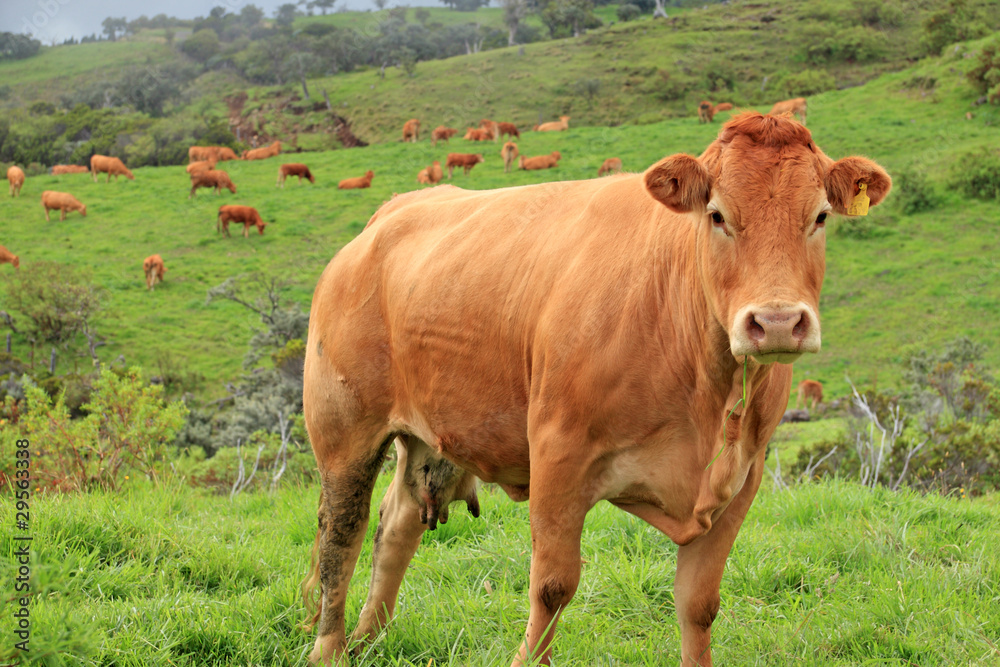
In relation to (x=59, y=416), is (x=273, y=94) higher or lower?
higher

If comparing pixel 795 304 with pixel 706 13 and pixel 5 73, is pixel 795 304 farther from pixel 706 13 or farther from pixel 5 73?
pixel 5 73

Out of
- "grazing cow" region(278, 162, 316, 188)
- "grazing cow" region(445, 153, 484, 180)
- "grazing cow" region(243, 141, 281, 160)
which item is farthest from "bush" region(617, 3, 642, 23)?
"grazing cow" region(278, 162, 316, 188)

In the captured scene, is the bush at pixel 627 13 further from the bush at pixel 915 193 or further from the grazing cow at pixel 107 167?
the bush at pixel 915 193

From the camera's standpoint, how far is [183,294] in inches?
950

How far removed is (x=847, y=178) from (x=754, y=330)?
2.53ft

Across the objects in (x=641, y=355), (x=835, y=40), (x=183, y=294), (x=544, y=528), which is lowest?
(x=183, y=294)

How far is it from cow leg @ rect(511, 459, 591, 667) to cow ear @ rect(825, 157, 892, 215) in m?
1.30

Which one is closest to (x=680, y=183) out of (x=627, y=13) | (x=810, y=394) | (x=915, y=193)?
(x=810, y=394)

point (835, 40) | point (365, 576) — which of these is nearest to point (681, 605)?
point (365, 576)

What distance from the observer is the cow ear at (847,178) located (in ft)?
8.73

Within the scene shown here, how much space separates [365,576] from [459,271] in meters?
2.16

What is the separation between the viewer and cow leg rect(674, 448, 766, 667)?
307cm

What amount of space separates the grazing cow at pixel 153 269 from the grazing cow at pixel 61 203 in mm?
8255

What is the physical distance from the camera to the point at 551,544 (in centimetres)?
286
